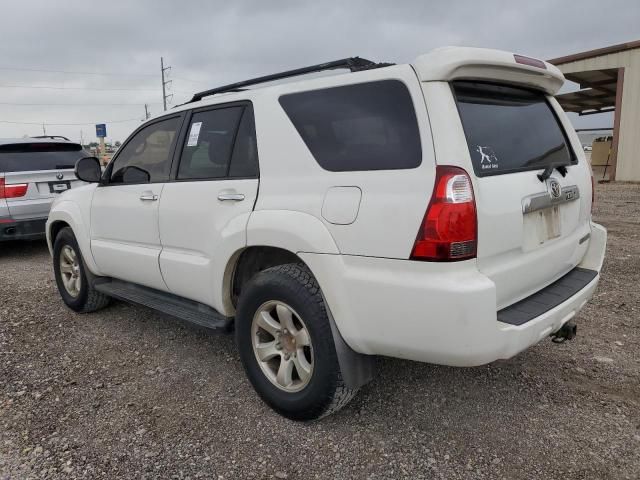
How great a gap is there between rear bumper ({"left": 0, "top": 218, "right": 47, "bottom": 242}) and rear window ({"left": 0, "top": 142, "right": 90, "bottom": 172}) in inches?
28.8

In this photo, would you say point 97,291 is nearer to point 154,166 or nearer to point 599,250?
point 154,166

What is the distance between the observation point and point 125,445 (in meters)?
2.63

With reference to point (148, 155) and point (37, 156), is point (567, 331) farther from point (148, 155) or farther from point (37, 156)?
point (37, 156)

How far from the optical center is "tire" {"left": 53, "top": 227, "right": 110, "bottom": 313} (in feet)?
14.8

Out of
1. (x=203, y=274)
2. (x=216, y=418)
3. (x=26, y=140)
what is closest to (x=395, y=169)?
(x=203, y=274)

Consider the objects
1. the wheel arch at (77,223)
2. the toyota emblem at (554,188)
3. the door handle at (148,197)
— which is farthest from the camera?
the wheel arch at (77,223)

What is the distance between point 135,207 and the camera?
370 centimetres

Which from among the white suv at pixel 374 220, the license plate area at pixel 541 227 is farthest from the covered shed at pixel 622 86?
the license plate area at pixel 541 227

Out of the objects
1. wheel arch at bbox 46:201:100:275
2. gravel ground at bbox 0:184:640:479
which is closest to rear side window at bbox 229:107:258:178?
gravel ground at bbox 0:184:640:479

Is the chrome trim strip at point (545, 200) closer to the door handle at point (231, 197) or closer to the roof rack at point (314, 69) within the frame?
the roof rack at point (314, 69)

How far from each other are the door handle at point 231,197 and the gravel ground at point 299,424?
1.19m

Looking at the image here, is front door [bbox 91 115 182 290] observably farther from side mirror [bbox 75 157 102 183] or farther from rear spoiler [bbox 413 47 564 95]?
rear spoiler [bbox 413 47 564 95]

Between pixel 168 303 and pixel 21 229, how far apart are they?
174 inches

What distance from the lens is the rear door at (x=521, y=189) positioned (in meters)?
2.28
